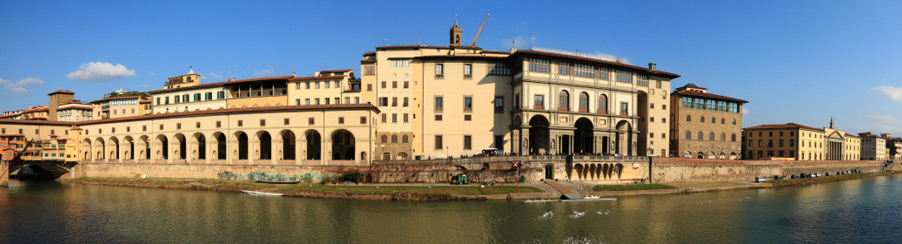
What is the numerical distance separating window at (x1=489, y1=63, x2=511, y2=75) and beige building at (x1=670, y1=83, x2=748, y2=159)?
3933cm

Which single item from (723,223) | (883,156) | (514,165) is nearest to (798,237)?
(723,223)

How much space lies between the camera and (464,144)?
73125 mm

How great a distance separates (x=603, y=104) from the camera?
75.4 meters

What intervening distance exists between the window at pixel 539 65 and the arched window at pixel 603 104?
11.3m

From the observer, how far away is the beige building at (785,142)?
347 feet

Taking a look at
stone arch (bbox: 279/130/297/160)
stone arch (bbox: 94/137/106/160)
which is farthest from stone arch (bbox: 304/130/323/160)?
stone arch (bbox: 94/137/106/160)

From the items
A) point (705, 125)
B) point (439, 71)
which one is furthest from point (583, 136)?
point (705, 125)

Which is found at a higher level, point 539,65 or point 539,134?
point 539,65

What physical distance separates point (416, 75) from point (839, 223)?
180 ft

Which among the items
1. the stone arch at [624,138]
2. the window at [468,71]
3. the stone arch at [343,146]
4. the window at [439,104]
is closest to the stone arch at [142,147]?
the stone arch at [343,146]

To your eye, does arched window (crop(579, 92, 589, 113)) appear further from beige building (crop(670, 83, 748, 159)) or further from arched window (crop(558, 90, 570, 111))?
beige building (crop(670, 83, 748, 159))

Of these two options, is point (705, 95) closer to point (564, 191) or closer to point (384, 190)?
point (564, 191)

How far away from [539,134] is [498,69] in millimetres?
12534

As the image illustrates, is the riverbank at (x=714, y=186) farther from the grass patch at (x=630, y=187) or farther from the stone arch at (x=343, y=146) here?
the stone arch at (x=343, y=146)
